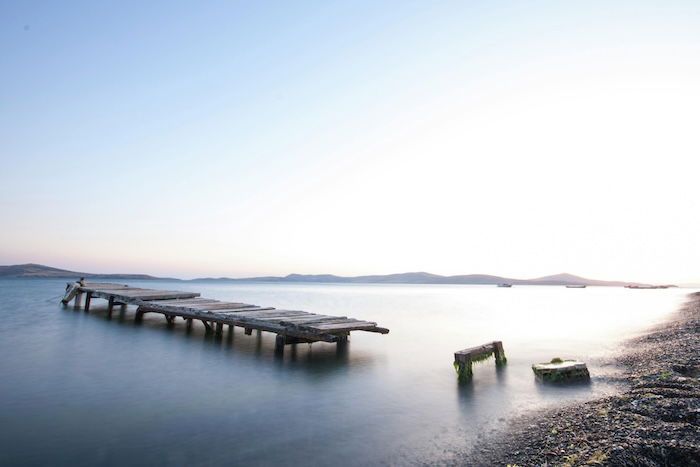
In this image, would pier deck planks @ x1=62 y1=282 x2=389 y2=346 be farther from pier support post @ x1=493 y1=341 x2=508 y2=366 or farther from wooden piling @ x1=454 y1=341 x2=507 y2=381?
pier support post @ x1=493 y1=341 x2=508 y2=366

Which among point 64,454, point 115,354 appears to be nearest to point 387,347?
point 115,354

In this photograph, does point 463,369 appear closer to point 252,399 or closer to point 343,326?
point 343,326

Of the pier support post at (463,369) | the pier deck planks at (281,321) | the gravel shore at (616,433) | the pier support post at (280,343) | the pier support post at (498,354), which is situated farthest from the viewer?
the pier support post at (280,343)

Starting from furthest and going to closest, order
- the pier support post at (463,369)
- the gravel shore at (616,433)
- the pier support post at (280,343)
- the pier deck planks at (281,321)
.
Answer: the pier support post at (280,343), the pier deck planks at (281,321), the pier support post at (463,369), the gravel shore at (616,433)

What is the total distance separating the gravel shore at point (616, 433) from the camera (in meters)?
5.43

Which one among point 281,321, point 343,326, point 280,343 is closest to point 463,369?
point 343,326

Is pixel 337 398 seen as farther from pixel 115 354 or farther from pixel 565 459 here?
pixel 115 354

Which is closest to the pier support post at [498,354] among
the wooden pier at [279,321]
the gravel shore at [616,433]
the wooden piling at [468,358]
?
the wooden piling at [468,358]

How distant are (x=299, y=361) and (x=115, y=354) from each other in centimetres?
847

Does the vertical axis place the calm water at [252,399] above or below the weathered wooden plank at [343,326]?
below

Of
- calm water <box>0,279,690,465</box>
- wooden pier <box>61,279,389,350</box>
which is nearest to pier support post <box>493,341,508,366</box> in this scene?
calm water <box>0,279,690,465</box>

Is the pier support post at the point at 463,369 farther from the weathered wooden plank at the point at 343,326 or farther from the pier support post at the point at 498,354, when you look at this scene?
the weathered wooden plank at the point at 343,326

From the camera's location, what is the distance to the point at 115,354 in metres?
16.1

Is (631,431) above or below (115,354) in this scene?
above
